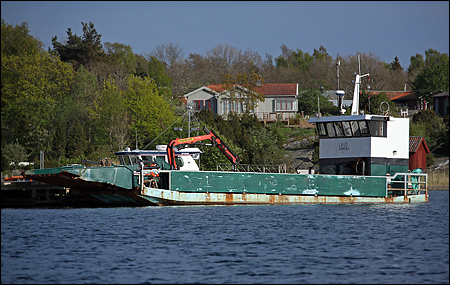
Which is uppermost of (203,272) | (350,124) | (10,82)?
(10,82)

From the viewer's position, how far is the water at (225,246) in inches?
667

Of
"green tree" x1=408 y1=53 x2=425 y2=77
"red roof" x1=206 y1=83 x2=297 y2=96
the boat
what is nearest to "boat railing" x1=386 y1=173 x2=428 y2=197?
the boat

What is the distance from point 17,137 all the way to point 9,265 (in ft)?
156

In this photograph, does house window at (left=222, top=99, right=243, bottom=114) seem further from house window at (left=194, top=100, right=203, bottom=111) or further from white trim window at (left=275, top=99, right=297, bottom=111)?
white trim window at (left=275, top=99, right=297, bottom=111)

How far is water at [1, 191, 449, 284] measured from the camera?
17.0 meters

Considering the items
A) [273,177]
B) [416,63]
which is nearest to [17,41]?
[273,177]

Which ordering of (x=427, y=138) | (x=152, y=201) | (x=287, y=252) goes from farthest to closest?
(x=427, y=138) → (x=152, y=201) → (x=287, y=252)

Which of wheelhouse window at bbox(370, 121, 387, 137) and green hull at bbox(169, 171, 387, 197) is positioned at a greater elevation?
wheelhouse window at bbox(370, 121, 387, 137)

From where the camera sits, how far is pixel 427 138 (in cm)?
6134

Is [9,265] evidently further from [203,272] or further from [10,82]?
[10,82]

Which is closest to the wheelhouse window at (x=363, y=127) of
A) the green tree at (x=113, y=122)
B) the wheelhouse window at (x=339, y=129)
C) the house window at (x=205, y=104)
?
the wheelhouse window at (x=339, y=129)

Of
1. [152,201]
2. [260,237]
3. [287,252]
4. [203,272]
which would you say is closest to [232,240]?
[260,237]

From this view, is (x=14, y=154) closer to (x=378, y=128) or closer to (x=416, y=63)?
(x=378, y=128)

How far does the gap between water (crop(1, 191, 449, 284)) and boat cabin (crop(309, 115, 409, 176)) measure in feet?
13.4
